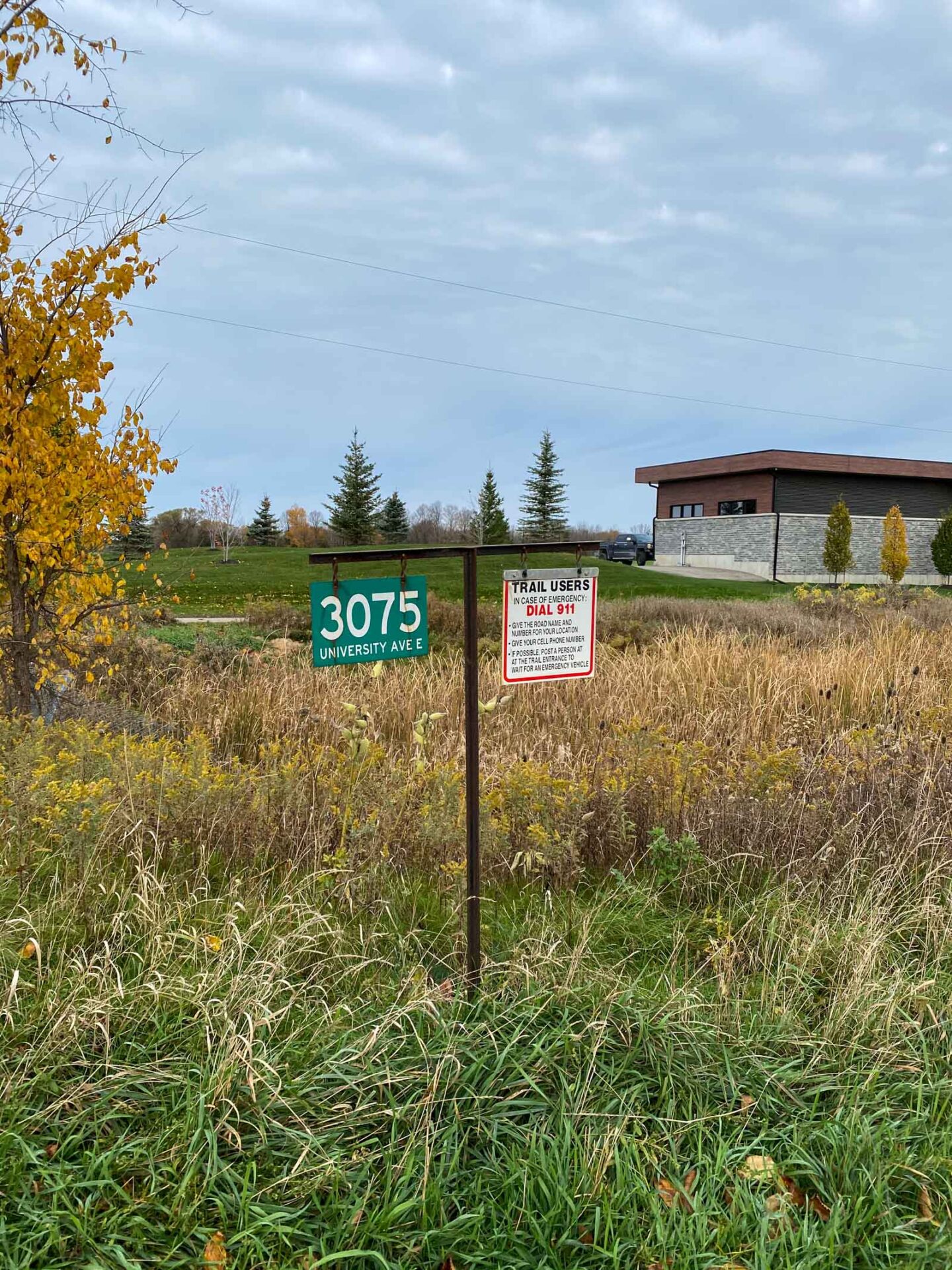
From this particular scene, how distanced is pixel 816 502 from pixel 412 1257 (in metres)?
38.1

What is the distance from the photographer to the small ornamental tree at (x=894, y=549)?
107 feet

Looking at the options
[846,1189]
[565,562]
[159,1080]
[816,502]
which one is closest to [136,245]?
[159,1080]

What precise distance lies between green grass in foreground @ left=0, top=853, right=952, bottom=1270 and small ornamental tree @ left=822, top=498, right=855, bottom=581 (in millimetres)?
32888

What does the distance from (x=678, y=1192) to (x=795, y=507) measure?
36.9 meters

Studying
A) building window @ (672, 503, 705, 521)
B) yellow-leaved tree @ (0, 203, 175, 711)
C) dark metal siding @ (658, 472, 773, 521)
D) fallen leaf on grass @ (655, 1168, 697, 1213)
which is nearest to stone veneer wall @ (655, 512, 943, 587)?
building window @ (672, 503, 705, 521)

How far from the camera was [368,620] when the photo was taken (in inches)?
114

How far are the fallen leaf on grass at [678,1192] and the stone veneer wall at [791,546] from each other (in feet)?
117

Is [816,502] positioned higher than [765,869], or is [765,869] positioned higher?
[816,502]

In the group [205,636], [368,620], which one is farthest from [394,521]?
[368,620]

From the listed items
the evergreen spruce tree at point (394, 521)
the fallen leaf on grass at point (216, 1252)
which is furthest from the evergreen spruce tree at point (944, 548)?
the fallen leaf on grass at point (216, 1252)

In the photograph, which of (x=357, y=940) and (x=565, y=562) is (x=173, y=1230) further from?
(x=565, y=562)

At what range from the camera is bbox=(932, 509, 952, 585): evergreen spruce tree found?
119 ft

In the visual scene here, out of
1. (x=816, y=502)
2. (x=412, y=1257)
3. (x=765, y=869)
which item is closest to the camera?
(x=412, y=1257)

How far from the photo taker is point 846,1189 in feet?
7.38
